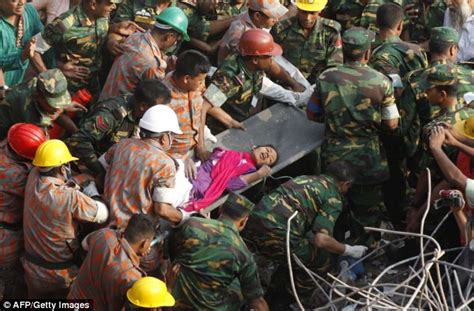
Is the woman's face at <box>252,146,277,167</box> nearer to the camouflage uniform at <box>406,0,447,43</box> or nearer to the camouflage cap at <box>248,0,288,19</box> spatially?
the camouflage cap at <box>248,0,288,19</box>

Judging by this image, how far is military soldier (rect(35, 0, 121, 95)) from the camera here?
9891 mm

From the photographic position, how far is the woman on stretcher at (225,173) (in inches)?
345

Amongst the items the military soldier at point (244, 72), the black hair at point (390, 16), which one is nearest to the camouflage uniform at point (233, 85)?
the military soldier at point (244, 72)

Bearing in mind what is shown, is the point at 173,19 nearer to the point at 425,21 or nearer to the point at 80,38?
the point at 80,38

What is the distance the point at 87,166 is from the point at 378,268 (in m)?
2.79

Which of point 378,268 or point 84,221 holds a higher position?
point 84,221

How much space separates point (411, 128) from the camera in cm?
955

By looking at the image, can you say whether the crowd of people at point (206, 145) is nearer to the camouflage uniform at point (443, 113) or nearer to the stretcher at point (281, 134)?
the camouflage uniform at point (443, 113)

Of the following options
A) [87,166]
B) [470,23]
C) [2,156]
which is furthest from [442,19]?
[2,156]

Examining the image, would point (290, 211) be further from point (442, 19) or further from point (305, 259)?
point (442, 19)

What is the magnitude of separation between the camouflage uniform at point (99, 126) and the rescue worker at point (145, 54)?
57cm

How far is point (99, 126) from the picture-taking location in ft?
28.1

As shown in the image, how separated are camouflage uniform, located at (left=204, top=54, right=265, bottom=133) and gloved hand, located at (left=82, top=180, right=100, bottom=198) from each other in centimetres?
141

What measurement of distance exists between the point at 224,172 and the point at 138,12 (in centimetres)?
243
